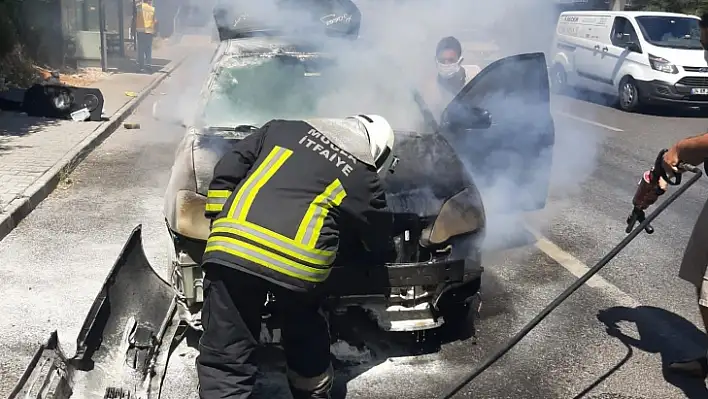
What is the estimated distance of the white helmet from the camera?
106 inches

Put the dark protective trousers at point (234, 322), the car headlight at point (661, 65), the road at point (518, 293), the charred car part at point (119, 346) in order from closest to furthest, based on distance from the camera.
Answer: the dark protective trousers at point (234, 322) → the charred car part at point (119, 346) → the road at point (518, 293) → the car headlight at point (661, 65)

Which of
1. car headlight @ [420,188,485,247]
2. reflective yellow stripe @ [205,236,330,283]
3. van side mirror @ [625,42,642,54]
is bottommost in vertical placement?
car headlight @ [420,188,485,247]

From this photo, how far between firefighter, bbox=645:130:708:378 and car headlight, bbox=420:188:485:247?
84cm

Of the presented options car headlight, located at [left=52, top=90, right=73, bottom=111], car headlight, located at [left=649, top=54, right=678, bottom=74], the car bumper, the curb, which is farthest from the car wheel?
car headlight, located at [left=649, top=54, right=678, bottom=74]

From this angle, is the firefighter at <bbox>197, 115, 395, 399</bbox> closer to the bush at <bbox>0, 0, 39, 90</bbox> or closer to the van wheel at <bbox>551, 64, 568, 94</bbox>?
the bush at <bbox>0, 0, 39, 90</bbox>

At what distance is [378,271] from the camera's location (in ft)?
10.6

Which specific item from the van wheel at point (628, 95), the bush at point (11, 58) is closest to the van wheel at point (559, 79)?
the van wheel at point (628, 95)

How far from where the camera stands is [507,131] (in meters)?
5.17

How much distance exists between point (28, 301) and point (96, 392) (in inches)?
55.2

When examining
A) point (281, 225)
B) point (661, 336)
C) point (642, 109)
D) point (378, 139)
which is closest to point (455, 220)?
point (378, 139)

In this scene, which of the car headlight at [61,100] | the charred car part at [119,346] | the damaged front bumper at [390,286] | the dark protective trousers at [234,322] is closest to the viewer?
the dark protective trousers at [234,322]

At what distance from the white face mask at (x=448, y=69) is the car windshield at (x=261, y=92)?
1308mm

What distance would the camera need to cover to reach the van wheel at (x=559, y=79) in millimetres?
14625

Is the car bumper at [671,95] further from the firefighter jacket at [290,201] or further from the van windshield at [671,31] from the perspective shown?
the firefighter jacket at [290,201]
